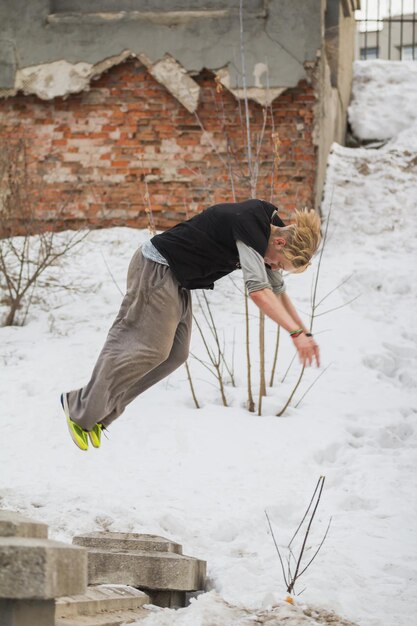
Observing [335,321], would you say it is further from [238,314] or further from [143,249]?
[143,249]

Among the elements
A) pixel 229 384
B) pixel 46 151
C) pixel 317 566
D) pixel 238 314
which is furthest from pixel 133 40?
pixel 317 566

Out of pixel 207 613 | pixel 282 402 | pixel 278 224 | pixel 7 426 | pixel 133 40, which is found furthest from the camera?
pixel 133 40

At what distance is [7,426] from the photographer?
6.87 meters

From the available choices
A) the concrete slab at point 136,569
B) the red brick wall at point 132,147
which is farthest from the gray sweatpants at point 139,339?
the red brick wall at point 132,147

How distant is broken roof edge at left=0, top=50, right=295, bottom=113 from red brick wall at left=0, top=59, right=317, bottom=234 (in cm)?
12

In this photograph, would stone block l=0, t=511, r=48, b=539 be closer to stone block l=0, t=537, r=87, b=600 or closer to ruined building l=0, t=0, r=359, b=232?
stone block l=0, t=537, r=87, b=600

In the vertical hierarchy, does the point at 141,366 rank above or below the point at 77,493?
above

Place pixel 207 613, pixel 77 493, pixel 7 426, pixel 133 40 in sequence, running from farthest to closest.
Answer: pixel 133 40
pixel 7 426
pixel 77 493
pixel 207 613

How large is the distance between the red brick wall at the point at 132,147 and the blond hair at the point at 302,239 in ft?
19.1

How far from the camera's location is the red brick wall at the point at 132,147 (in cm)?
1031

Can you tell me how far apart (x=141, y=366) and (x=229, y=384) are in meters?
3.02

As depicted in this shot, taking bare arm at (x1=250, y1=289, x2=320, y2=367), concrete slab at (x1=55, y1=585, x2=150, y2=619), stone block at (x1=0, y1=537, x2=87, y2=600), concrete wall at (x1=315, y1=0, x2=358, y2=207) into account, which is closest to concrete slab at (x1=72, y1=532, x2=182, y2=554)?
concrete slab at (x1=55, y1=585, x2=150, y2=619)

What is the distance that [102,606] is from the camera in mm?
3824

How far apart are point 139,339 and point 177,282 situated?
35cm
